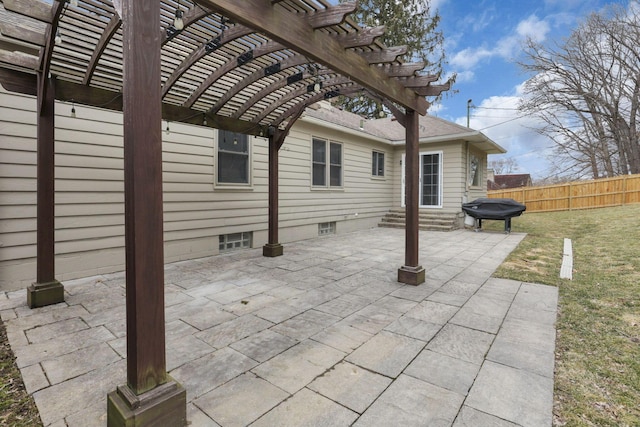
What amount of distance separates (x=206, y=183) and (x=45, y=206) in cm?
244

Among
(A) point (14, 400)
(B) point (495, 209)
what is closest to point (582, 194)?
(B) point (495, 209)

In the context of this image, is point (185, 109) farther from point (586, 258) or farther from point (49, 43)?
point (586, 258)

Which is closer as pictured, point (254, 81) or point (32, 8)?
point (32, 8)

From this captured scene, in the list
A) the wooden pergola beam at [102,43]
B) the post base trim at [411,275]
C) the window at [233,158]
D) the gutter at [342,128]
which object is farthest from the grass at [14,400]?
the gutter at [342,128]

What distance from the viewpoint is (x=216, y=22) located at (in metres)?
2.75

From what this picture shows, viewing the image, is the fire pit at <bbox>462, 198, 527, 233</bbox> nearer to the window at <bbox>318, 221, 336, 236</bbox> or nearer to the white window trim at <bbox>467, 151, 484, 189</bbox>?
the white window trim at <bbox>467, 151, 484, 189</bbox>

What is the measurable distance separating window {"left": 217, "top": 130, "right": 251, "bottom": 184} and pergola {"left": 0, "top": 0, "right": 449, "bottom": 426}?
82 centimetres

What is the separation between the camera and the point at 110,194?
167 inches

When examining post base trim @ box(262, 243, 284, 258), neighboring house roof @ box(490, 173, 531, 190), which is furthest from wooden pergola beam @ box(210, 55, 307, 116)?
neighboring house roof @ box(490, 173, 531, 190)

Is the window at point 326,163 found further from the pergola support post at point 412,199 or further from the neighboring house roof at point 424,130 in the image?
the pergola support post at point 412,199

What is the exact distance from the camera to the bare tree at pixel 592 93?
44.7 ft

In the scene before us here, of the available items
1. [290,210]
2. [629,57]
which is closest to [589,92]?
[629,57]

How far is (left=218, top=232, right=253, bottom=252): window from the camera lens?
5.83 metres

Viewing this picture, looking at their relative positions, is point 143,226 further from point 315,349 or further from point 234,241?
point 234,241
